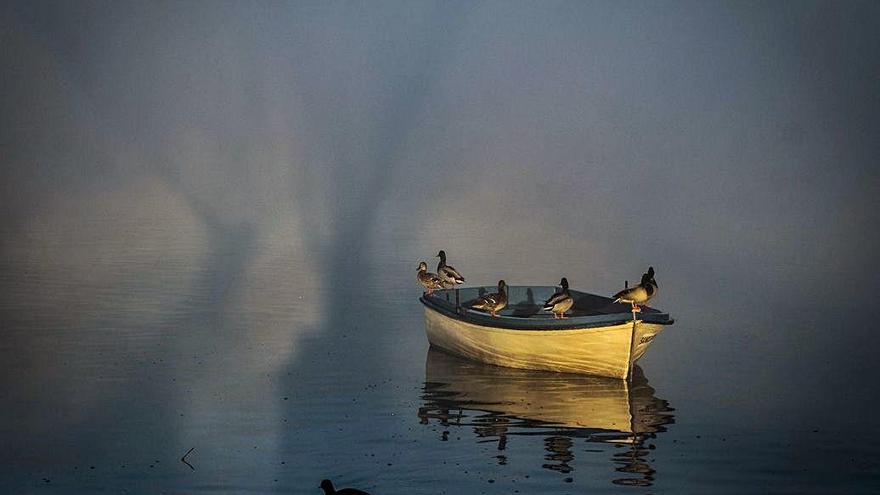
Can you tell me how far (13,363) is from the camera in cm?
2961

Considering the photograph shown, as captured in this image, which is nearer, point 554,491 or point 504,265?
point 554,491

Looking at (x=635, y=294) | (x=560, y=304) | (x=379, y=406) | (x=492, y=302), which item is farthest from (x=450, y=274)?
(x=379, y=406)

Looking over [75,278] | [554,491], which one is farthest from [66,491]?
[75,278]

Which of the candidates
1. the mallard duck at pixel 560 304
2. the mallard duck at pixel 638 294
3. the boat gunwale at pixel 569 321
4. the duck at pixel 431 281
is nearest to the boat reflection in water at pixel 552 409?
the boat gunwale at pixel 569 321

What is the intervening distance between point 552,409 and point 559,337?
2.97 m

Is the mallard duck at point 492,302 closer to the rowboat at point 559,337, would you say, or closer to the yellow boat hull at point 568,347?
the rowboat at point 559,337

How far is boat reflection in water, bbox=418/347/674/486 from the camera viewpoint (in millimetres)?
20938

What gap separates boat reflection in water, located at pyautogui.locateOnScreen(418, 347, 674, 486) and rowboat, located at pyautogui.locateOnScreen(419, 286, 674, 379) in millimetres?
267

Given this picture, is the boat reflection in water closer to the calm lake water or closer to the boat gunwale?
the calm lake water

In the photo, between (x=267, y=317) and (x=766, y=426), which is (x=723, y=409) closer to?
(x=766, y=426)

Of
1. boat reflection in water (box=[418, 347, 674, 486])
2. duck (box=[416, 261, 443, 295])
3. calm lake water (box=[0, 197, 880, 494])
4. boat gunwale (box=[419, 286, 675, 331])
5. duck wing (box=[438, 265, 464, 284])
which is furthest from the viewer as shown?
duck wing (box=[438, 265, 464, 284])

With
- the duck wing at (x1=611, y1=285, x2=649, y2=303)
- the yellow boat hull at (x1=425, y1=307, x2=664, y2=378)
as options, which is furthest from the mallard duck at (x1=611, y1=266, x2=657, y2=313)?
the yellow boat hull at (x1=425, y1=307, x2=664, y2=378)

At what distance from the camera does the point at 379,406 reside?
24734 mm

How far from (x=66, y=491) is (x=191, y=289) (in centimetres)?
2616
